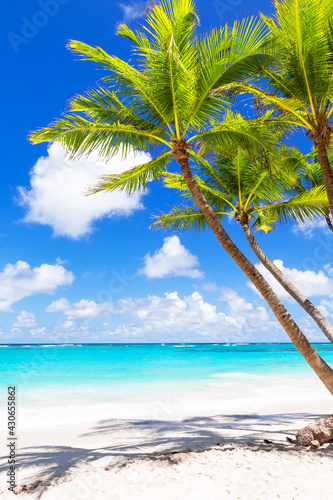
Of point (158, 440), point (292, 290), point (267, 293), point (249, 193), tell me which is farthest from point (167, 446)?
point (249, 193)

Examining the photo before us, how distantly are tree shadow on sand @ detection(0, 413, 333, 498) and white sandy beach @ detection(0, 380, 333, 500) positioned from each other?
1 centimetres

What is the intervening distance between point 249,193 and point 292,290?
277 cm

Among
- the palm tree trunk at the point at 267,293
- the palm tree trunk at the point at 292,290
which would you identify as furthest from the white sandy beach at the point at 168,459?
the palm tree trunk at the point at 292,290

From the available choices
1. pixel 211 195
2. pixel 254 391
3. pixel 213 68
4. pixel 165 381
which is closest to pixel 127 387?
pixel 165 381

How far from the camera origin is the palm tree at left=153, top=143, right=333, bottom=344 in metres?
7.41

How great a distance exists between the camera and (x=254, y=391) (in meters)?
14.6

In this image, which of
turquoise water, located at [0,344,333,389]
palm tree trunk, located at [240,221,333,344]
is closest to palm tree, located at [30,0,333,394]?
palm tree trunk, located at [240,221,333,344]

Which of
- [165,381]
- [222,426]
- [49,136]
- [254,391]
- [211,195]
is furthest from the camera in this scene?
[165,381]

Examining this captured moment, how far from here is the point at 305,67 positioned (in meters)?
5.04

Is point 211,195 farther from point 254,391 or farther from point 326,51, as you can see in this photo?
point 254,391

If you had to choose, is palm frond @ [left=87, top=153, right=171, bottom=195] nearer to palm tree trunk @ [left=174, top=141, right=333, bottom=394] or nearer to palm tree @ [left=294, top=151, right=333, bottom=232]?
palm tree trunk @ [left=174, top=141, right=333, bottom=394]

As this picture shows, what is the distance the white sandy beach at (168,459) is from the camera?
3.41m

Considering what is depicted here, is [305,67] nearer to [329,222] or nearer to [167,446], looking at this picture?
[329,222]

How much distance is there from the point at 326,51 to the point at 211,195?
4290mm
